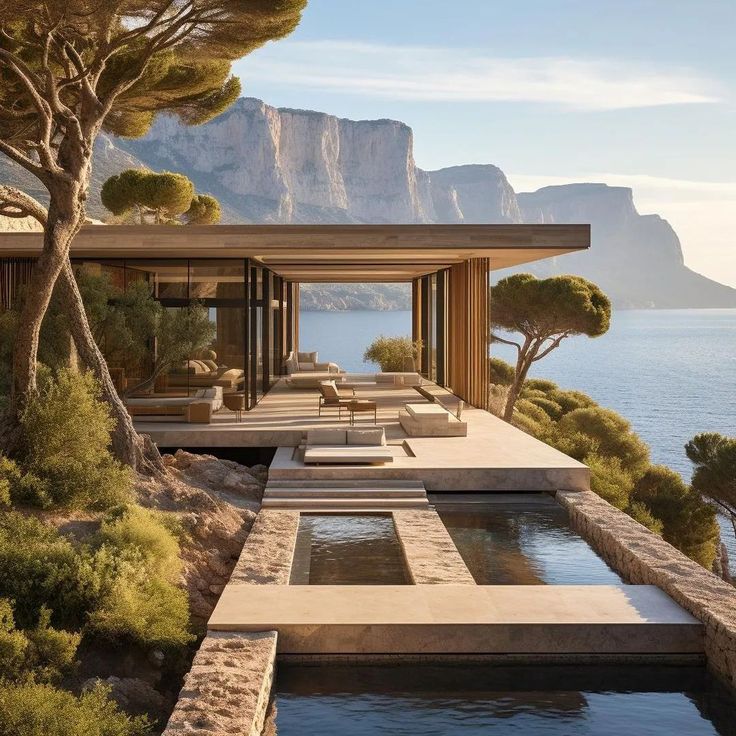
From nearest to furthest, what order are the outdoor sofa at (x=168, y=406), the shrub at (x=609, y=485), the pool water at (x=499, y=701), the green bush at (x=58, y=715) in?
the green bush at (x=58, y=715)
the pool water at (x=499, y=701)
the shrub at (x=609, y=485)
the outdoor sofa at (x=168, y=406)

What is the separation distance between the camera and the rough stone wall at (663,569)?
6.57 meters

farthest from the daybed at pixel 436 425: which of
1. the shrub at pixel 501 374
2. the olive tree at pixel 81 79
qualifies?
the shrub at pixel 501 374

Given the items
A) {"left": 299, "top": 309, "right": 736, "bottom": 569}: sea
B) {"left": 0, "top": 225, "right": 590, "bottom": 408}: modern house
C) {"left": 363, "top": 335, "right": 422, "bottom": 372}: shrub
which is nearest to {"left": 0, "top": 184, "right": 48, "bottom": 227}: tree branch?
{"left": 0, "top": 225, "right": 590, "bottom": 408}: modern house

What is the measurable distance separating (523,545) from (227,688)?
4.44 metres

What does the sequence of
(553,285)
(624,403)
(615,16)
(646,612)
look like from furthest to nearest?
(624,403)
(615,16)
(553,285)
(646,612)

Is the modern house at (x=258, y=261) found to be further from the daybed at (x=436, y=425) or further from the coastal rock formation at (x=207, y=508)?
the coastal rock formation at (x=207, y=508)

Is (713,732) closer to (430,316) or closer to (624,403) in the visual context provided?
(430,316)

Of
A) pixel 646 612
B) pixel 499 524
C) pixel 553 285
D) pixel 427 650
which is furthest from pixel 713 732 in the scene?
pixel 553 285

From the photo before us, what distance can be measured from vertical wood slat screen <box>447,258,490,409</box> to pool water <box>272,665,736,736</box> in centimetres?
1279

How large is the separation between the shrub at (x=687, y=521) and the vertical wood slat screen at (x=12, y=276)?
11422 mm

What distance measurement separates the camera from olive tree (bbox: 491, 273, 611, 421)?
2758 centimetres

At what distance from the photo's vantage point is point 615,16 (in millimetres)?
31453

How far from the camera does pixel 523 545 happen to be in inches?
375

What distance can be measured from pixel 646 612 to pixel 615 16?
92.4 feet
